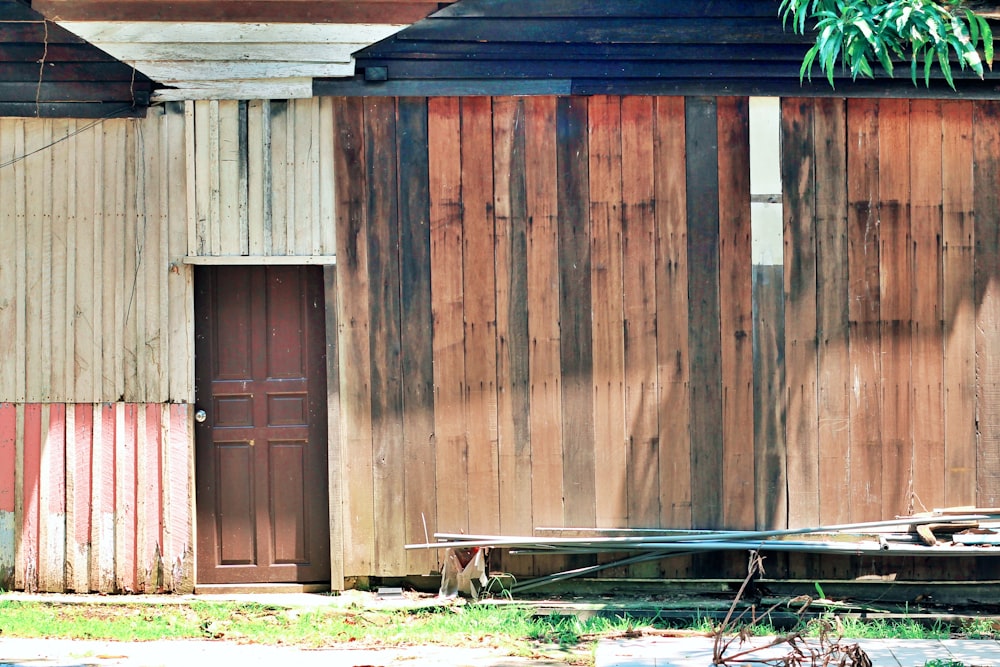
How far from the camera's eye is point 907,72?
664 cm

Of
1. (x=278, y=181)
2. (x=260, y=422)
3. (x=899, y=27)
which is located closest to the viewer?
(x=899, y=27)

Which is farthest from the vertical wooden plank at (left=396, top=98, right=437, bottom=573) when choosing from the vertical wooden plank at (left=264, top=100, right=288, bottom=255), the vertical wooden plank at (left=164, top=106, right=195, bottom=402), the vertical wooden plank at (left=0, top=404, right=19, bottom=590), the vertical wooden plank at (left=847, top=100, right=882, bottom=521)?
the vertical wooden plank at (left=847, top=100, right=882, bottom=521)

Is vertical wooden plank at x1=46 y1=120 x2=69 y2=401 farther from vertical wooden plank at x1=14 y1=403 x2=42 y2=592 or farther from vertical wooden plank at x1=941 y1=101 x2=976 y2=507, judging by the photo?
vertical wooden plank at x1=941 y1=101 x2=976 y2=507

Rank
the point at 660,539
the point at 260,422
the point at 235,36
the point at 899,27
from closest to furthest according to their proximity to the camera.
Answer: the point at 899,27, the point at 235,36, the point at 660,539, the point at 260,422

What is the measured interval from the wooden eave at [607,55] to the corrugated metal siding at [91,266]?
4.44ft

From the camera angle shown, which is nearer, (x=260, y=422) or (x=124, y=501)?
(x=124, y=501)

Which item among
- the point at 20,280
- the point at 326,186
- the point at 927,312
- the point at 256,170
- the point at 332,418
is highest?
the point at 256,170

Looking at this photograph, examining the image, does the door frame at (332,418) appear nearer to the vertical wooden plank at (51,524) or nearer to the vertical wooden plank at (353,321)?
the vertical wooden plank at (353,321)

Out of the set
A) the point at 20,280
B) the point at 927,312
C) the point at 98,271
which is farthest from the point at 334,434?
the point at 927,312

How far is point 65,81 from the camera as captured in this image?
21.9 ft

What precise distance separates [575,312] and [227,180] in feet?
7.98

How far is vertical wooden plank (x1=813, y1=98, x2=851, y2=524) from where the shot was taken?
21.9 ft

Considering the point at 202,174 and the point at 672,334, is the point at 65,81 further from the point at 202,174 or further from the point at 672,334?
the point at 672,334

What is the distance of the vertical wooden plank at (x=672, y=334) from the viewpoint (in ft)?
21.9
